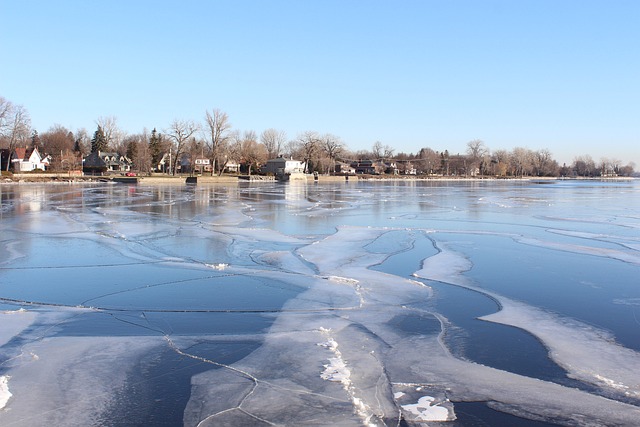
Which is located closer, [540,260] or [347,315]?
[347,315]

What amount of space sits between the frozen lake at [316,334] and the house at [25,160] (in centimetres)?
7496

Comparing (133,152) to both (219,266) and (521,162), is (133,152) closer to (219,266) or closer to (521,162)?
(219,266)

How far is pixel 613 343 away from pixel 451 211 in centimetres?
1922

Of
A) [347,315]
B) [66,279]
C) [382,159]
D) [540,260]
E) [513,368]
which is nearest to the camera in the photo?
[513,368]

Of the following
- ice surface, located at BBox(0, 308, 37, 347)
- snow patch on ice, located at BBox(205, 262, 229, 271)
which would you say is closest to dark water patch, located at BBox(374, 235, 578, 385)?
snow patch on ice, located at BBox(205, 262, 229, 271)

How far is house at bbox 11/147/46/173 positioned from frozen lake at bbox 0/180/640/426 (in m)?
75.0

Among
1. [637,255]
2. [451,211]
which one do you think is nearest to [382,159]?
[451,211]

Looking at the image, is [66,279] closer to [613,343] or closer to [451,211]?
[613,343]

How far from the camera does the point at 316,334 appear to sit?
6105 millimetres

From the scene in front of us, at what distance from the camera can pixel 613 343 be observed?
590cm

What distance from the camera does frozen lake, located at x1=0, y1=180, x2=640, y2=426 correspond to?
4223mm

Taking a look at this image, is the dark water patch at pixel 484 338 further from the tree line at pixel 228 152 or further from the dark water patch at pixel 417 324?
the tree line at pixel 228 152

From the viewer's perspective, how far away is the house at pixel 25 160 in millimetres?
77938

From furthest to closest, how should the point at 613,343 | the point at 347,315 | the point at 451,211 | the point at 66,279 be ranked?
the point at 451,211
the point at 66,279
the point at 347,315
the point at 613,343
